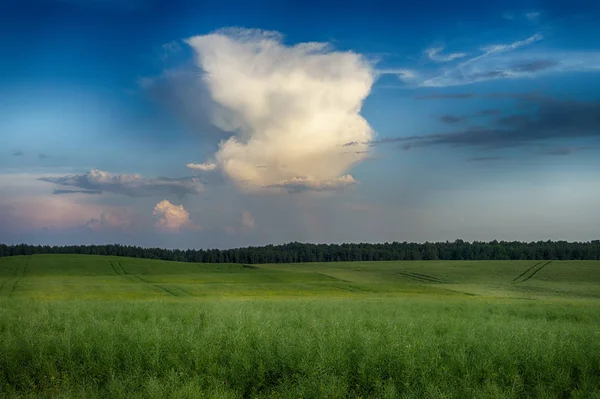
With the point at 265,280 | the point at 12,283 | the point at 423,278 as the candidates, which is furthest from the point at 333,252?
the point at 12,283

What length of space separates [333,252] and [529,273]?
92894mm

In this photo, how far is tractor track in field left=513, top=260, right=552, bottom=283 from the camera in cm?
7756

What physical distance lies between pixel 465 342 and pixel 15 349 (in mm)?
13859

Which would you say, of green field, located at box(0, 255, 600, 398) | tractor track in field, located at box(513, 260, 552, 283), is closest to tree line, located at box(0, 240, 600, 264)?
tractor track in field, located at box(513, 260, 552, 283)

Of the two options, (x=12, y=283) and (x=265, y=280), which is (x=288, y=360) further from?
(x=265, y=280)

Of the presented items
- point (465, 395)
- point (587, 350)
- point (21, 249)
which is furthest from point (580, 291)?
point (21, 249)

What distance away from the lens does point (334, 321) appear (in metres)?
19.7

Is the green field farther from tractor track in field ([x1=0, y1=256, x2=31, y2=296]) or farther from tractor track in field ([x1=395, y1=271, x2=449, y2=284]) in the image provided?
tractor track in field ([x1=395, y1=271, x2=449, y2=284])

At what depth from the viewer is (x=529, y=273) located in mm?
84375

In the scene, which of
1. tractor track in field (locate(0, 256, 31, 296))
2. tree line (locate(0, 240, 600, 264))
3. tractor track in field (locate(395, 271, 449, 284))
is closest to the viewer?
tractor track in field (locate(0, 256, 31, 296))

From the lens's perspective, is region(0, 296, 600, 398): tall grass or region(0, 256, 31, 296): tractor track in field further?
region(0, 256, 31, 296): tractor track in field

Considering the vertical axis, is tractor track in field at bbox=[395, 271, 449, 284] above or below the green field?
below

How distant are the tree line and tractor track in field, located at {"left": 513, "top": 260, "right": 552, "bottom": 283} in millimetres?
51802

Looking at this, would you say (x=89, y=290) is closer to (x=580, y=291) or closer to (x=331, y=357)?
(x=331, y=357)
